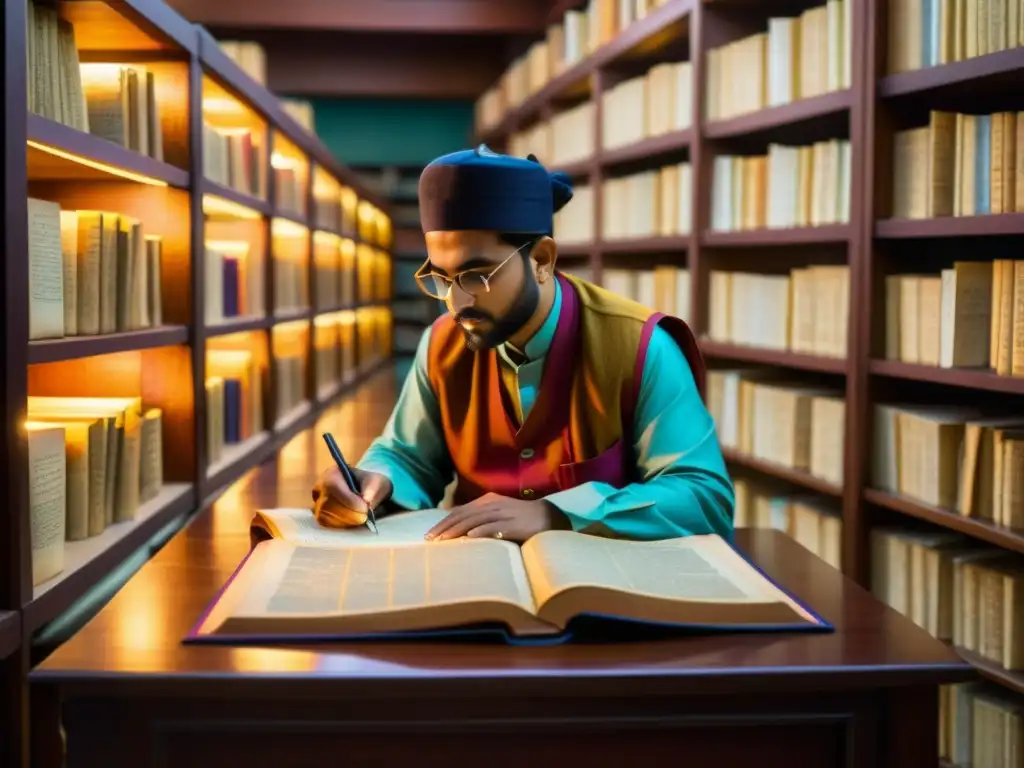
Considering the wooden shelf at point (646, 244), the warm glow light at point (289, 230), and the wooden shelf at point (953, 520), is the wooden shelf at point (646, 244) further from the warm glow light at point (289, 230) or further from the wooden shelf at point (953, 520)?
the wooden shelf at point (953, 520)

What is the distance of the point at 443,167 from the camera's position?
158 centimetres

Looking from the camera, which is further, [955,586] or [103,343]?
[955,586]

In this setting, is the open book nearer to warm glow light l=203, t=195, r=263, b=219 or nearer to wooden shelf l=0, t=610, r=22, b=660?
wooden shelf l=0, t=610, r=22, b=660

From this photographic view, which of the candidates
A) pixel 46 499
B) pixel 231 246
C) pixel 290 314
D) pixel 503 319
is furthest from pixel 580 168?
pixel 503 319

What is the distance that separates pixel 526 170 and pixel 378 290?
8.33 metres

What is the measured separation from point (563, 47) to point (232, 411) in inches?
138

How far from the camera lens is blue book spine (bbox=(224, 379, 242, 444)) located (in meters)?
3.98

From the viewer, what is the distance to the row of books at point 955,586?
2.61m

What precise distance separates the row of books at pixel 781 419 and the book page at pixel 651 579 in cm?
201

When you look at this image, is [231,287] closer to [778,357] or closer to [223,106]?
[223,106]

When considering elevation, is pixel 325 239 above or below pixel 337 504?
above

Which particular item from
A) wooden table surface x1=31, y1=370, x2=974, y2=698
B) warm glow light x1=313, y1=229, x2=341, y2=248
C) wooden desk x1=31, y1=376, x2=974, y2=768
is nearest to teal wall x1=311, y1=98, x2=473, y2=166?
warm glow light x1=313, y1=229, x2=341, y2=248

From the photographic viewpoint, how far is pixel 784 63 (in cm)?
371

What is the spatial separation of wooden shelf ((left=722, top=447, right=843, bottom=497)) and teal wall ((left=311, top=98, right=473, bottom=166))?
286 inches
